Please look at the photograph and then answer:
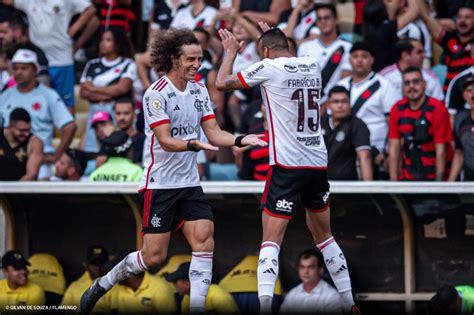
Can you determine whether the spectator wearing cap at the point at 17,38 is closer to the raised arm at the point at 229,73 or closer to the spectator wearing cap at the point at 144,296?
the spectator wearing cap at the point at 144,296

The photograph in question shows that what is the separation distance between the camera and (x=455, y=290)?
10633mm

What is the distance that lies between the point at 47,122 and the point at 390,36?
434cm

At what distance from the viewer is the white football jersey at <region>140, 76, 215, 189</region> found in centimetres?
1023

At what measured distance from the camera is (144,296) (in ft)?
42.2

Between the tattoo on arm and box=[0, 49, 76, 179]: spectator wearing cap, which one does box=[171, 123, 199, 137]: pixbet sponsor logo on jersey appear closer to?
the tattoo on arm

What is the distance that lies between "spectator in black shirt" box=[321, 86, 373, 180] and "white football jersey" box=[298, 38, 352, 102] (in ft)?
4.63

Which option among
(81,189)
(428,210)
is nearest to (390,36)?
(428,210)

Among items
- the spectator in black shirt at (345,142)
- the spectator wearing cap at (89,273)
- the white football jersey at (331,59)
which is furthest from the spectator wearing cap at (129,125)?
the spectator in black shirt at (345,142)

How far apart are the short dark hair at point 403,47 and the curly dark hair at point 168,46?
4.43m

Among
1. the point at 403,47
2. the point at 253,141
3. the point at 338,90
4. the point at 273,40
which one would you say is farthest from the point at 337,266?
the point at 403,47

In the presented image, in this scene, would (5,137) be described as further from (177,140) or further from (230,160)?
(177,140)

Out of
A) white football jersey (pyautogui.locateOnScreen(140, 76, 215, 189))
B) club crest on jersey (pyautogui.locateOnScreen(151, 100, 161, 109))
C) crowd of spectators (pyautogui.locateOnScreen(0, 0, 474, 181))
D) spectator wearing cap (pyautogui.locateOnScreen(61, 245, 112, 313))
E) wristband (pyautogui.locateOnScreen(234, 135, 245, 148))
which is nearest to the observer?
wristband (pyautogui.locateOnScreen(234, 135, 245, 148))

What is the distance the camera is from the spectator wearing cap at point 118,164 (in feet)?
44.2

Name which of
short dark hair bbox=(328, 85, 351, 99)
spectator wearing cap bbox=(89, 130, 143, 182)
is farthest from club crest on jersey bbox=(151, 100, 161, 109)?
short dark hair bbox=(328, 85, 351, 99)
